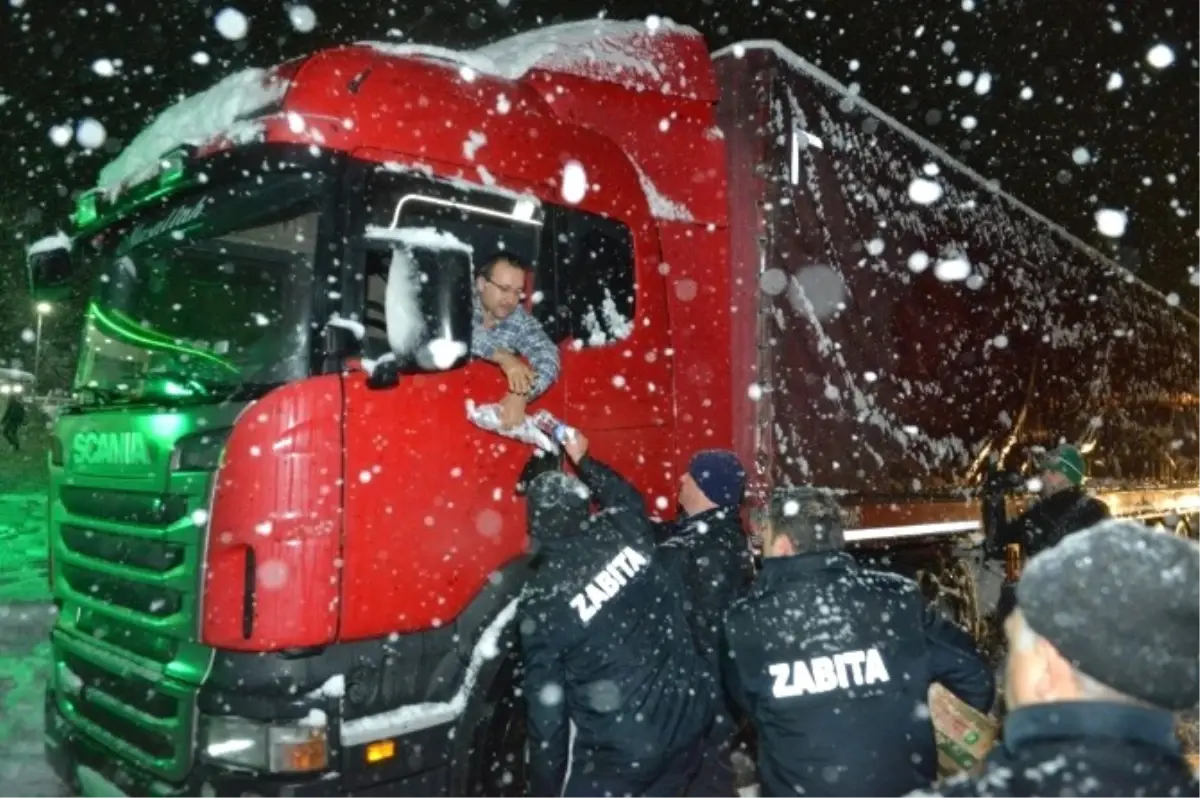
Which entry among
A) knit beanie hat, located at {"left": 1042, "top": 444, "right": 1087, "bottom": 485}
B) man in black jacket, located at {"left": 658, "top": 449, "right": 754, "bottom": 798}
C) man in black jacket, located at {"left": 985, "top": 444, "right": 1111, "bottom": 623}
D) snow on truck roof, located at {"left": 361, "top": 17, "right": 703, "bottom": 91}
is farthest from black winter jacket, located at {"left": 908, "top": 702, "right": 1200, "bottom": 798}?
knit beanie hat, located at {"left": 1042, "top": 444, "right": 1087, "bottom": 485}

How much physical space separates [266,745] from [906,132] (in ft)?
16.3

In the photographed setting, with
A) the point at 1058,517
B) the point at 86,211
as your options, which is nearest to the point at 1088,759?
the point at 86,211

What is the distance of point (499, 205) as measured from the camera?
345cm

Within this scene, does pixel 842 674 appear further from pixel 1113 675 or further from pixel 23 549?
pixel 23 549

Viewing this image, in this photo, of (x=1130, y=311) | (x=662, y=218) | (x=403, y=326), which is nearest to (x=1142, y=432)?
(x=1130, y=311)

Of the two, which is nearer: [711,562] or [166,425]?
[166,425]

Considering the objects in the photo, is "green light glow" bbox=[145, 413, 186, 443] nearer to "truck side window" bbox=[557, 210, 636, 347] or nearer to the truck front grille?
the truck front grille

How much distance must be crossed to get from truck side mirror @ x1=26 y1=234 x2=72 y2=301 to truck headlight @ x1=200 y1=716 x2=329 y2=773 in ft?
8.21

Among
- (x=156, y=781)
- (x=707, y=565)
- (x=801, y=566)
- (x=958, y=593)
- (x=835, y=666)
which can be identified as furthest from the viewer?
(x=958, y=593)

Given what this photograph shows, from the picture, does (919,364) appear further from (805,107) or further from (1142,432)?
(1142,432)

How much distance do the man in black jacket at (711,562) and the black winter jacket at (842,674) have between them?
0.85 meters

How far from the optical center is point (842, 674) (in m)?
2.38

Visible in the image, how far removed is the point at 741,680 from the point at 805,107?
10.3 feet

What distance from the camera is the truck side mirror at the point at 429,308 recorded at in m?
2.79
